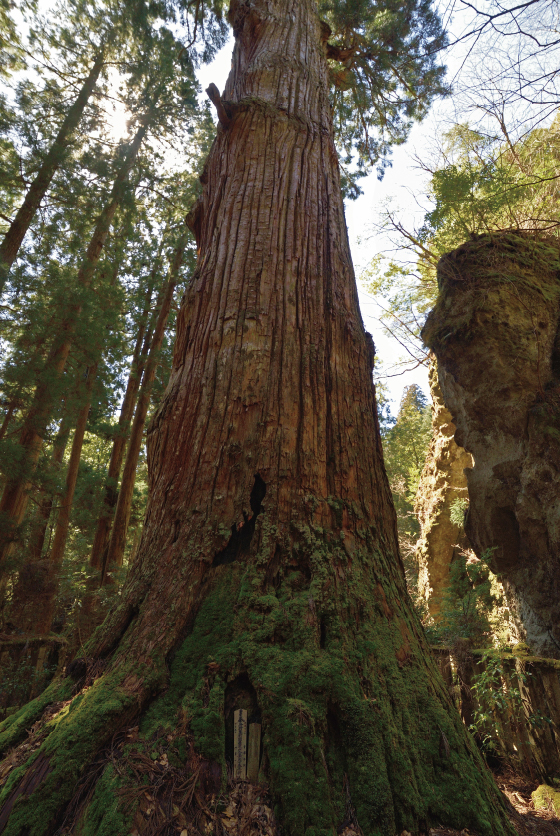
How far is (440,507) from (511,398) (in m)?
5.75

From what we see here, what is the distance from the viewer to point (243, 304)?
2.31 m

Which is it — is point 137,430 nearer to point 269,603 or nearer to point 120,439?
point 120,439

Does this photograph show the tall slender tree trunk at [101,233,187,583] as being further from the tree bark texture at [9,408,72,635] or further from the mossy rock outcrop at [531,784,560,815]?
the mossy rock outcrop at [531,784,560,815]

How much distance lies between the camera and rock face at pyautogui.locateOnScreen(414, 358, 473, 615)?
10992mm

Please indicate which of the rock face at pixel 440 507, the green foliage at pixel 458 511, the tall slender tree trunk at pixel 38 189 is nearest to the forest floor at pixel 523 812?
the green foliage at pixel 458 511

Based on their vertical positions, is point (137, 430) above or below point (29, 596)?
above

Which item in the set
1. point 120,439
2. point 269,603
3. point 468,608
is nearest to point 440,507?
point 468,608

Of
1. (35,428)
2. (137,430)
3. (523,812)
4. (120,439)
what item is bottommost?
(523,812)

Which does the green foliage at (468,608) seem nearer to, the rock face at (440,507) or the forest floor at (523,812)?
the forest floor at (523,812)

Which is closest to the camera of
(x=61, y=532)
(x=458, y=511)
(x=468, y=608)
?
(x=468, y=608)

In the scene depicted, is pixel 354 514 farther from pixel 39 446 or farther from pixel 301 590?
pixel 39 446

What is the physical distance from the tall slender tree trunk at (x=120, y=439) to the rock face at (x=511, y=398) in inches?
305

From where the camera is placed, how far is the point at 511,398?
637 centimetres

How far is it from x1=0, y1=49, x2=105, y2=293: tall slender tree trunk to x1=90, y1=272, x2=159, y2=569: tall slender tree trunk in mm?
3263
